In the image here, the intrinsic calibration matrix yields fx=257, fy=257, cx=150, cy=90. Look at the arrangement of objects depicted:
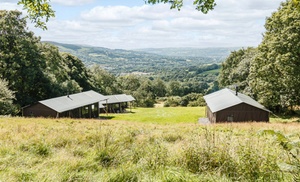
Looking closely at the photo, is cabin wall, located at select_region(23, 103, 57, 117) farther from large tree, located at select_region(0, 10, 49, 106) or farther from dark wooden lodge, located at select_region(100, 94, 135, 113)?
dark wooden lodge, located at select_region(100, 94, 135, 113)

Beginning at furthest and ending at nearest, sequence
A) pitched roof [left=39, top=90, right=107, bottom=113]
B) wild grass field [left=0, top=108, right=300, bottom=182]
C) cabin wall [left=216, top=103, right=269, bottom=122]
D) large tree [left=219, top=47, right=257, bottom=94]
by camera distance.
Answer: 1. large tree [left=219, top=47, right=257, bottom=94]
2. pitched roof [left=39, top=90, right=107, bottom=113]
3. cabin wall [left=216, top=103, right=269, bottom=122]
4. wild grass field [left=0, top=108, right=300, bottom=182]

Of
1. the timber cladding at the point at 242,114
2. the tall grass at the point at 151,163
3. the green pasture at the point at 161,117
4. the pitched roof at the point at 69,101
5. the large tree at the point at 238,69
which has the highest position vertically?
the large tree at the point at 238,69

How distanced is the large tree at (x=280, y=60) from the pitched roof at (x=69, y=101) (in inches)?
975

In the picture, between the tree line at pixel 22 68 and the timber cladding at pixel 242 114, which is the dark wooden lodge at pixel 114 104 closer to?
the tree line at pixel 22 68

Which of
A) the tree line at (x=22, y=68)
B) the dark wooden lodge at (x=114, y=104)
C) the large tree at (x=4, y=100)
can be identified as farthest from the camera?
the dark wooden lodge at (x=114, y=104)

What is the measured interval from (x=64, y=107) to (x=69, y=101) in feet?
8.04

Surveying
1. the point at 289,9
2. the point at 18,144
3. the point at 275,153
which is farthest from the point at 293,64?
the point at 18,144

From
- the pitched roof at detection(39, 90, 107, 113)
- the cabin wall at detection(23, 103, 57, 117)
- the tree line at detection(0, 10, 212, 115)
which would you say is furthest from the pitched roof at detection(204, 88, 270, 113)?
the tree line at detection(0, 10, 212, 115)

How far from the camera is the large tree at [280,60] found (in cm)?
2723

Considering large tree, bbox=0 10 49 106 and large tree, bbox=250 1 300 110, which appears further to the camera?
large tree, bbox=0 10 49 106

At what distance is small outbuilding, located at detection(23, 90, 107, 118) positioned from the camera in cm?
3406

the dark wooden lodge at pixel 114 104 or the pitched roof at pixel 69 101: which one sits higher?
the pitched roof at pixel 69 101

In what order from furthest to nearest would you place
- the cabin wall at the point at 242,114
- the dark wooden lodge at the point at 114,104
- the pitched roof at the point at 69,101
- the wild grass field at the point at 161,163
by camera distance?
the dark wooden lodge at the point at 114,104 < the pitched roof at the point at 69,101 < the cabin wall at the point at 242,114 < the wild grass field at the point at 161,163

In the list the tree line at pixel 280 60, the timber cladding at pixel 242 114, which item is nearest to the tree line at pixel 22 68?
the timber cladding at pixel 242 114
